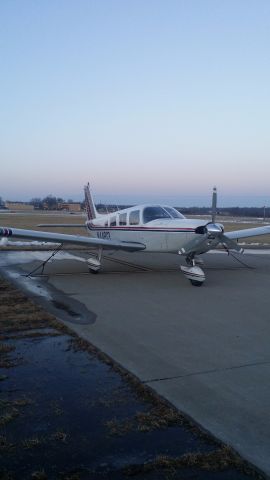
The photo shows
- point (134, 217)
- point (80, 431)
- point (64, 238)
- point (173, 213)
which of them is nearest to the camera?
point (80, 431)

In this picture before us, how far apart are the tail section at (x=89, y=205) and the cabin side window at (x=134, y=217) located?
4651mm

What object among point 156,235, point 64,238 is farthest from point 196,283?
point 64,238

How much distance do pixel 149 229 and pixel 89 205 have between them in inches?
248

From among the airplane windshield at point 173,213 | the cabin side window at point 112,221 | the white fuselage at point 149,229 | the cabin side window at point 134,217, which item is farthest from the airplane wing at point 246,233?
the cabin side window at point 112,221

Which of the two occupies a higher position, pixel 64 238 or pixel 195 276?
pixel 64 238

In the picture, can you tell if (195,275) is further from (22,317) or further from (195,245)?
(22,317)

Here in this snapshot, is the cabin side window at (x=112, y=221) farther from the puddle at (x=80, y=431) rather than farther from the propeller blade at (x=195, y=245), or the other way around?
the puddle at (x=80, y=431)

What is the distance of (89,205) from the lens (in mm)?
18875

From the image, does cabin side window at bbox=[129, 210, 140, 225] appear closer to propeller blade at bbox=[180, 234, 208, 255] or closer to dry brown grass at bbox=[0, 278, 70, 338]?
propeller blade at bbox=[180, 234, 208, 255]

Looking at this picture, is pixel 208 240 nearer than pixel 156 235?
Yes

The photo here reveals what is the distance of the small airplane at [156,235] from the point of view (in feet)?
37.9

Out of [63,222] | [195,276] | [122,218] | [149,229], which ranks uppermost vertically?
[122,218]

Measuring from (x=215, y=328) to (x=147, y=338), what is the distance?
4.42 feet

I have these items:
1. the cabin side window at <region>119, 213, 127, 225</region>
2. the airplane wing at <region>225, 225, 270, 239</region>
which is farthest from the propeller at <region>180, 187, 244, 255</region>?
the airplane wing at <region>225, 225, 270, 239</region>
